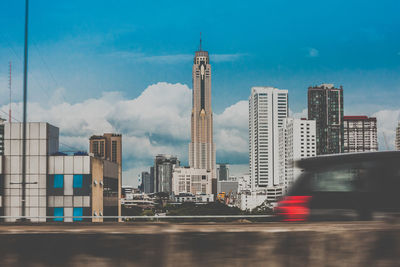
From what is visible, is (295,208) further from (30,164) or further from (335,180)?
(30,164)

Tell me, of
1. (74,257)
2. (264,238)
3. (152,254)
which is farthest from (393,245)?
(74,257)

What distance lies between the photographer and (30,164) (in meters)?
47.7

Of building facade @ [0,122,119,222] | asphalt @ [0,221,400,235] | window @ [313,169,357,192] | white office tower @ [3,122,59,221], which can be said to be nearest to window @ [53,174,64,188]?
building facade @ [0,122,119,222]

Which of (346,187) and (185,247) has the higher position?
(346,187)

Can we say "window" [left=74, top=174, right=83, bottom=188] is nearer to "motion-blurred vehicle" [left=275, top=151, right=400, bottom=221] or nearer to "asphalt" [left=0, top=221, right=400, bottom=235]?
"motion-blurred vehicle" [left=275, top=151, right=400, bottom=221]

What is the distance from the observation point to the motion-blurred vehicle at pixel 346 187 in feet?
22.4

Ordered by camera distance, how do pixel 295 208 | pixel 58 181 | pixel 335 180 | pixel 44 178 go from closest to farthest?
pixel 335 180
pixel 295 208
pixel 44 178
pixel 58 181

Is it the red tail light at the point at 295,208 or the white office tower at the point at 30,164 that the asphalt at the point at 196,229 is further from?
the white office tower at the point at 30,164

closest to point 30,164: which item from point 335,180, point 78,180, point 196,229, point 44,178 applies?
point 44,178

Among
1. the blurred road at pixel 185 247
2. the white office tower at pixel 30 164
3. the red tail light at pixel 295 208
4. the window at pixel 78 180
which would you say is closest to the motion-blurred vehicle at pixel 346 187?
the red tail light at pixel 295 208

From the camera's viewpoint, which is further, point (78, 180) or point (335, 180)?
point (78, 180)

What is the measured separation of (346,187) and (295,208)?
0.72 metres

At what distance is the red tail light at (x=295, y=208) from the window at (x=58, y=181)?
4230 cm

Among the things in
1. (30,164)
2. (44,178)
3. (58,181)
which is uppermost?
(30,164)
